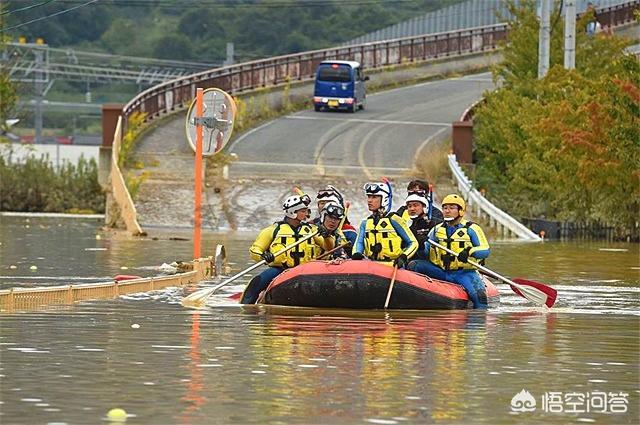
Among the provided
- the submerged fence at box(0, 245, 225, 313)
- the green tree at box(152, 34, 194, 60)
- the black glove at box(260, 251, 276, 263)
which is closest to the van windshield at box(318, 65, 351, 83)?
the submerged fence at box(0, 245, 225, 313)

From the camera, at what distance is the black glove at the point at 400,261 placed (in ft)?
76.0

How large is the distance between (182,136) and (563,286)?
29.1 meters

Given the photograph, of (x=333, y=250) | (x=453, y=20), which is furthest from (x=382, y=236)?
(x=453, y=20)

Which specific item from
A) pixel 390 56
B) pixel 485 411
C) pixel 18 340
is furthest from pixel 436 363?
pixel 390 56

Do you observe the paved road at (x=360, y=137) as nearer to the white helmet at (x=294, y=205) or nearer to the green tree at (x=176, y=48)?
the white helmet at (x=294, y=205)

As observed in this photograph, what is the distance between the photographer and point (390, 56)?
80500 mm

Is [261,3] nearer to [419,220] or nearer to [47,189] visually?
[47,189]

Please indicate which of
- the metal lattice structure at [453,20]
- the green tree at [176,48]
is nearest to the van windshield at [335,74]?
the metal lattice structure at [453,20]

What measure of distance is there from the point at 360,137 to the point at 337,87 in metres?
8.09

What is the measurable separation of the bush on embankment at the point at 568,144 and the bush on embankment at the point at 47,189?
1177cm

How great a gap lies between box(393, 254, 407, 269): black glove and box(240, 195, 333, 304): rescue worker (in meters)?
1.37

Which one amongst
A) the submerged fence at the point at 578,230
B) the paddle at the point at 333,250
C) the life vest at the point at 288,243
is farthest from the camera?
the submerged fence at the point at 578,230

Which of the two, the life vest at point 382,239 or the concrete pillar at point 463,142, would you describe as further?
the concrete pillar at point 463,142

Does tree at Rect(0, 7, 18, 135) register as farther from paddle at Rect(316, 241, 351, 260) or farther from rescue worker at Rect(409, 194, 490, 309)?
rescue worker at Rect(409, 194, 490, 309)
